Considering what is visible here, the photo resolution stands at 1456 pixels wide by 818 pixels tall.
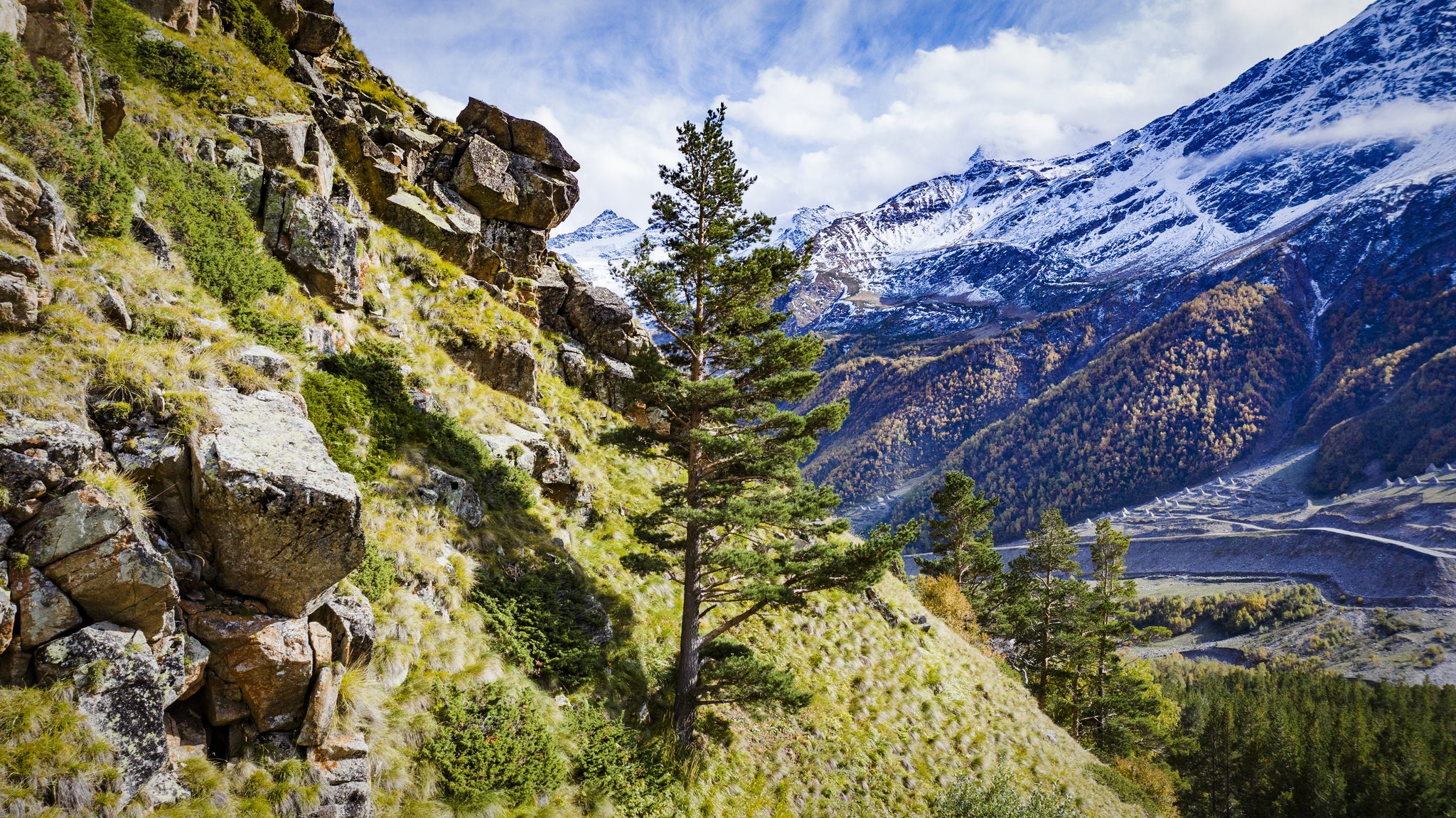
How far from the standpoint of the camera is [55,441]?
6695 mm

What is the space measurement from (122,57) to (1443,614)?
8899 inches

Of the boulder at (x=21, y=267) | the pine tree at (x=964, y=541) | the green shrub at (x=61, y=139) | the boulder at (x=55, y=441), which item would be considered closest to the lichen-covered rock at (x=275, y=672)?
the boulder at (x=55, y=441)

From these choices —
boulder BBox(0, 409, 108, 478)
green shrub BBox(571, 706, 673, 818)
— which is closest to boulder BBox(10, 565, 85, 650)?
boulder BBox(0, 409, 108, 478)

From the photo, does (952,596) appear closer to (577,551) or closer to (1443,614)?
(577,551)

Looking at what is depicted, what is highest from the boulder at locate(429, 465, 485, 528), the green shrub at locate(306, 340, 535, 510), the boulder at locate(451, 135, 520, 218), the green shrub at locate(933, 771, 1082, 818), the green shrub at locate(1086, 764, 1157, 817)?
the boulder at locate(451, 135, 520, 218)

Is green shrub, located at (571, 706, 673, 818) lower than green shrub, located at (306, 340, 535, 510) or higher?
lower

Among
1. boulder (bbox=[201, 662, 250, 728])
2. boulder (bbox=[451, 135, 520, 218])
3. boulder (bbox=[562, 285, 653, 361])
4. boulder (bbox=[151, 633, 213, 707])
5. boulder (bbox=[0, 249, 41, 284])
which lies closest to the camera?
boulder (bbox=[151, 633, 213, 707])

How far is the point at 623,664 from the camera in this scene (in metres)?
14.9

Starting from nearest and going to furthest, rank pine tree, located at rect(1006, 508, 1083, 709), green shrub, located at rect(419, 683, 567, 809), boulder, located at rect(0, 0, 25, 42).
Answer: green shrub, located at rect(419, 683, 567, 809), boulder, located at rect(0, 0, 25, 42), pine tree, located at rect(1006, 508, 1083, 709)

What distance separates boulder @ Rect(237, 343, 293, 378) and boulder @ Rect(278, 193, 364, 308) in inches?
254

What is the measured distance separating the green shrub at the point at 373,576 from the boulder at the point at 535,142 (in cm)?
2640

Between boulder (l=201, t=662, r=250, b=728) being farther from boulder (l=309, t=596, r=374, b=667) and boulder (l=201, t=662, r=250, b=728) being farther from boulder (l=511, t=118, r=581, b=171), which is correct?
boulder (l=511, t=118, r=581, b=171)

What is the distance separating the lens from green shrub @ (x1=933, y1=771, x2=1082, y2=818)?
14.9 metres

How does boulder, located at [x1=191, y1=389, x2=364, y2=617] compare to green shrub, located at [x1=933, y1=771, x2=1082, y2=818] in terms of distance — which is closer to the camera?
boulder, located at [x1=191, y1=389, x2=364, y2=617]
